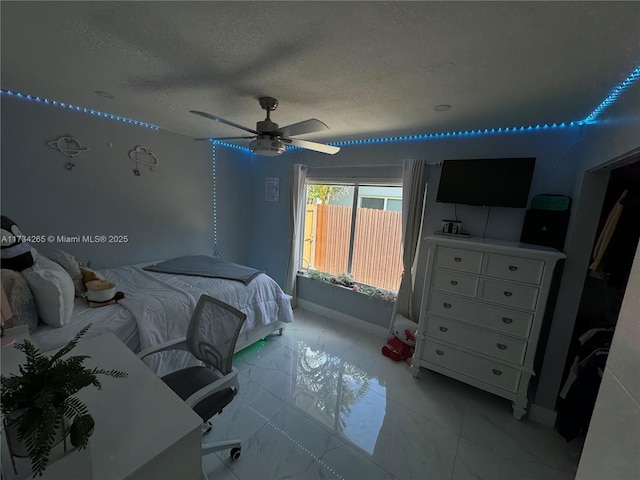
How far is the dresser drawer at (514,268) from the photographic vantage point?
190cm

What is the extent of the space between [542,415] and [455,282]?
118cm

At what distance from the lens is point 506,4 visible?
0.96 m

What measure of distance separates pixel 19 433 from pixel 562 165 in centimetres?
340

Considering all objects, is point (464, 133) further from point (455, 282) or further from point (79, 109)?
point (79, 109)

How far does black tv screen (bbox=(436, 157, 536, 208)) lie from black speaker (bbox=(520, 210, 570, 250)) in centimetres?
15

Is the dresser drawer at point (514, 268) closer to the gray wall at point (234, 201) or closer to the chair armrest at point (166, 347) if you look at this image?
the chair armrest at point (166, 347)

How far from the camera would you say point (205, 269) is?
2984 millimetres

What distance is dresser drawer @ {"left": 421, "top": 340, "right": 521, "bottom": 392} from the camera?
2.06 metres

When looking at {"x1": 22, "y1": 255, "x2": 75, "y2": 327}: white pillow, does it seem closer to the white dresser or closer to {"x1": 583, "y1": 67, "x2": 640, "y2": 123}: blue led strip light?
the white dresser

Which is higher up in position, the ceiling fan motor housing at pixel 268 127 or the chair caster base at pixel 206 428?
the ceiling fan motor housing at pixel 268 127

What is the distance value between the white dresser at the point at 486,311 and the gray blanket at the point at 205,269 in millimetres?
1890

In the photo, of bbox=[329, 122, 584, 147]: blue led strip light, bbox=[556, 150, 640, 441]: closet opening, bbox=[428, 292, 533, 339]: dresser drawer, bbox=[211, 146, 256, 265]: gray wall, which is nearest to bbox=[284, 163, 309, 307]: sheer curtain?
bbox=[329, 122, 584, 147]: blue led strip light

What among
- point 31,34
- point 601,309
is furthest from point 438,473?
point 31,34

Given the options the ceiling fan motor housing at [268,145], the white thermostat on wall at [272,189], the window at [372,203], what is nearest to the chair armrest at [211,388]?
the ceiling fan motor housing at [268,145]
